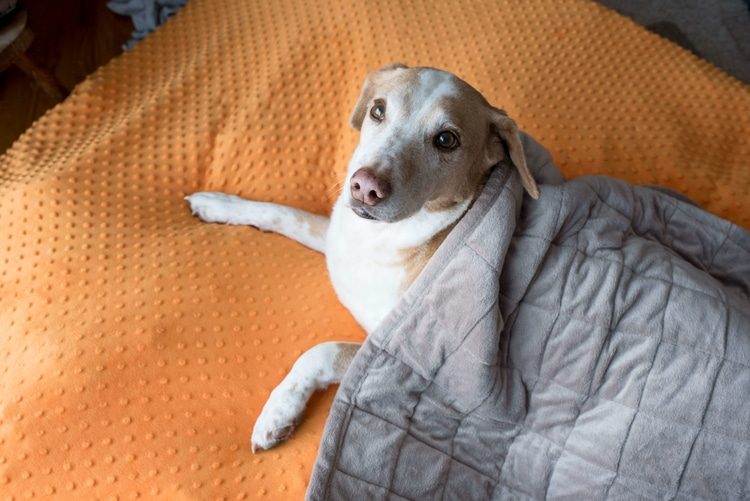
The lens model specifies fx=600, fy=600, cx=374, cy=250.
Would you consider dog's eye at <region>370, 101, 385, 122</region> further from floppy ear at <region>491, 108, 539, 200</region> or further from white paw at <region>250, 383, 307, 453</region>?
white paw at <region>250, 383, 307, 453</region>

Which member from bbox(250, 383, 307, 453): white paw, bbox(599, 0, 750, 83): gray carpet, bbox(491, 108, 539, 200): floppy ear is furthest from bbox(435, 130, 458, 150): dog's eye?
bbox(599, 0, 750, 83): gray carpet

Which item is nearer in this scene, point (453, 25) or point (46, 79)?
point (453, 25)

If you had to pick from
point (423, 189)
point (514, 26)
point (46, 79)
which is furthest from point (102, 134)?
point (514, 26)

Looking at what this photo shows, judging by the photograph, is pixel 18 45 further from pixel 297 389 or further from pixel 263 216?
pixel 297 389

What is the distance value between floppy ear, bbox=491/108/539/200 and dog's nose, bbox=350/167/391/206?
0.39 meters

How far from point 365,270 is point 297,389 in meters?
0.41

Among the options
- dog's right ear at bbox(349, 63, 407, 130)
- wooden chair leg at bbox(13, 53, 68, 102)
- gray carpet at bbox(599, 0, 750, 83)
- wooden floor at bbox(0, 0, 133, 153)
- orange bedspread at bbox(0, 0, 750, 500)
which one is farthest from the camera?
gray carpet at bbox(599, 0, 750, 83)

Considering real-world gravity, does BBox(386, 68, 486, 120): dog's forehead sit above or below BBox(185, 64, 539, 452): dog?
above

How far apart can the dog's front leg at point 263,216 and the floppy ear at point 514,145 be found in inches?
30.0

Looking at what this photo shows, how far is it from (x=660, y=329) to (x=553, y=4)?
65.1 inches

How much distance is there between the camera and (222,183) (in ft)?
7.51

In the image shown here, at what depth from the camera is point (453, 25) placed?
2.58 metres

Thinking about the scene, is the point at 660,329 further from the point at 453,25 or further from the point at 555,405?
the point at 453,25

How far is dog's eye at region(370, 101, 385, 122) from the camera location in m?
1.70
